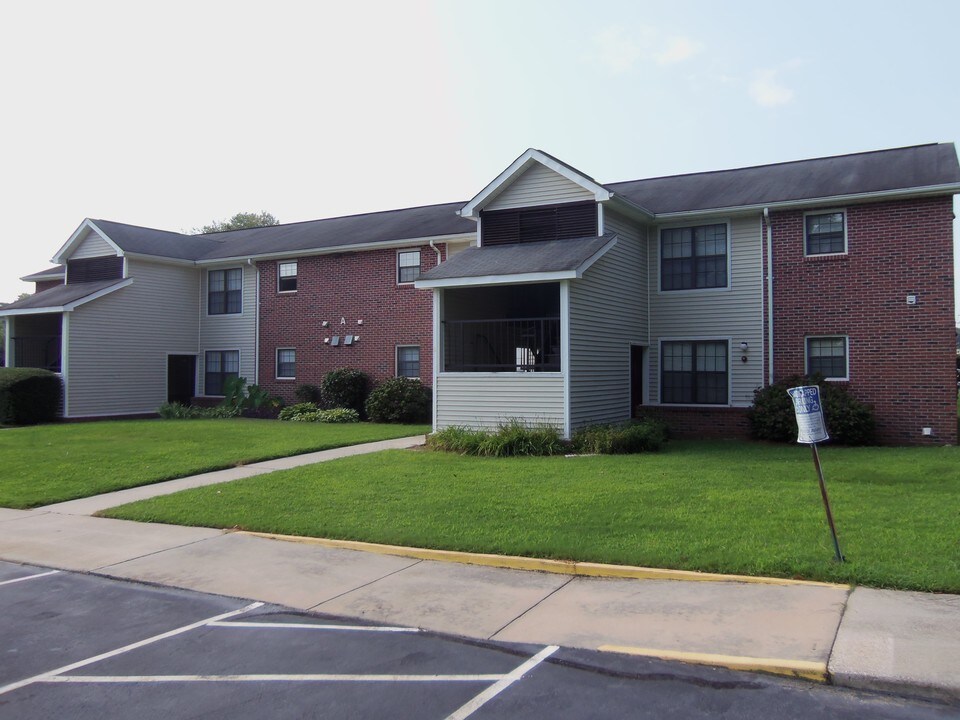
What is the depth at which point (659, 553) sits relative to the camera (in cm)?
737

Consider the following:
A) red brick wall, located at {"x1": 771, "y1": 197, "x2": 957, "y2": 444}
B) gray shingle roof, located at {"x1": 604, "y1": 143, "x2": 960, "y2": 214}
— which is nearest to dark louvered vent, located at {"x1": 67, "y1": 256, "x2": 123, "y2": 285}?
gray shingle roof, located at {"x1": 604, "y1": 143, "x2": 960, "y2": 214}

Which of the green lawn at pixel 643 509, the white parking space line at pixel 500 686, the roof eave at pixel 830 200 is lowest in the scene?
the white parking space line at pixel 500 686

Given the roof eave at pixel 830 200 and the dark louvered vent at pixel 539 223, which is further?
the dark louvered vent at pixel 539 223

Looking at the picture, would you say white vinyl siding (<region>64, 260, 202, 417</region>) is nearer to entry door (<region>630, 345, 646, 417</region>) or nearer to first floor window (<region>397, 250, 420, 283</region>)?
first floor window (<region>397, 250, 420, 283</region>)

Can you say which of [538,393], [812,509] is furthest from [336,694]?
[538,393]

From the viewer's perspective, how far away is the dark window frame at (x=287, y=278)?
24.6 meters

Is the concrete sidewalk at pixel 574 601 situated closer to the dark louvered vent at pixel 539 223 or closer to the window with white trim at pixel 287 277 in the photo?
the dark louvered vent at pixel 539 223

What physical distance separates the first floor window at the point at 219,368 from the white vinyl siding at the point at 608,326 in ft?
45.5

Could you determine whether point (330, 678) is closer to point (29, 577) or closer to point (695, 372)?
point (29, 577)

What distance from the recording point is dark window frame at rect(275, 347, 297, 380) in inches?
964

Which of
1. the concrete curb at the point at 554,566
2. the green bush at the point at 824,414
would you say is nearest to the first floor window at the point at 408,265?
the green bush at the point at 824,414

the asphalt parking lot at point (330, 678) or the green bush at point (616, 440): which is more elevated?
the green bush at point (616, 440)

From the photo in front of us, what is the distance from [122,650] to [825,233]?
15952mm

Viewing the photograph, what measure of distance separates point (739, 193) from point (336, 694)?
16.4 m
